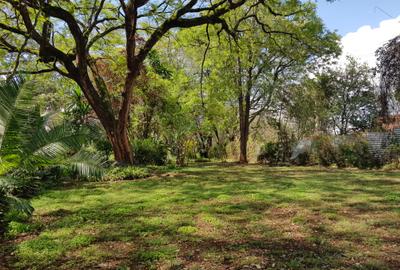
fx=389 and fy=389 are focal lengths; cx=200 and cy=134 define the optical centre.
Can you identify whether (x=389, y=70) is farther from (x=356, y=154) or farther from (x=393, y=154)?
(x=356, y=154)

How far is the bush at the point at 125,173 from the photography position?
1121 cm

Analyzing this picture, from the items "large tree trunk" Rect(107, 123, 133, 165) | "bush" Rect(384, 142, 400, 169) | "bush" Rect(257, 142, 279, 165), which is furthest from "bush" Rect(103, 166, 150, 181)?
"bush" Rect(384, 142, 400, 169)

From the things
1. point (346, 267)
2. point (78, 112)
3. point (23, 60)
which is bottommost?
point (346, 267)

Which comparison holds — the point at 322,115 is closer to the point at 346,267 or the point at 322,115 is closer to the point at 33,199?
the point at 33,199

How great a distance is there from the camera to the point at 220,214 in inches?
245

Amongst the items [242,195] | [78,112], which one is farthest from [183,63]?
[242,195]

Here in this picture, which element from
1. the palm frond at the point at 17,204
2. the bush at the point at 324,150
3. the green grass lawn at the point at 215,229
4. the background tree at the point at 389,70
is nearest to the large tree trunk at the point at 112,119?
the green grass lawn at the point at 215,229

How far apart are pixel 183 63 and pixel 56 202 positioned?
1553 cm

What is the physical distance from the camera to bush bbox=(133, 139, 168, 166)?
15544 mm

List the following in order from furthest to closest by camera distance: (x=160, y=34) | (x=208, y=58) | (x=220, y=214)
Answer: (x=208, y=58), (x=160, y=34), (x=220, y=214)

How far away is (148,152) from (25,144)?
10.5m

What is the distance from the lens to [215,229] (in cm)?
532

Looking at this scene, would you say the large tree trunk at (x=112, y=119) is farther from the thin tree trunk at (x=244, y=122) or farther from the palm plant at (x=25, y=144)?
the thin tree trunk at (x=244, y=122)

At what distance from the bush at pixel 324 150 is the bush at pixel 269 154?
2.26 meters
